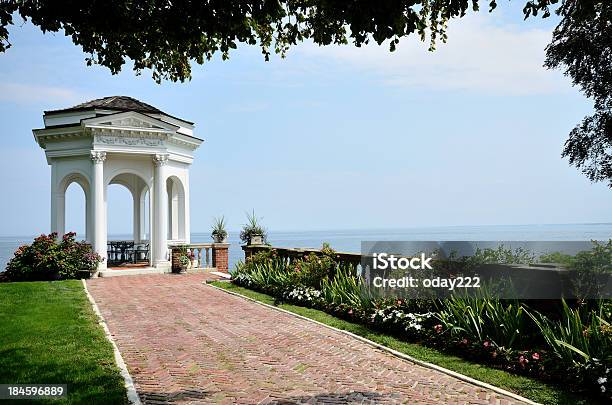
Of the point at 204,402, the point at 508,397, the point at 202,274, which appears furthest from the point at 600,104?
the point at 204,402

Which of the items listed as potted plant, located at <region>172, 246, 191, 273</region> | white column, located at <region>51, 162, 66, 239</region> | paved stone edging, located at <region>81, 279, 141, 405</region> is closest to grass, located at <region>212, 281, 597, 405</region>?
paved stone edging, located at <region>81, 279, 141, 405</region>

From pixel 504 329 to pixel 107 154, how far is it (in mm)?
17642

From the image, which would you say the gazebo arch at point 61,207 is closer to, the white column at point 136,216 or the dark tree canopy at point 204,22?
the white column at point 136,216

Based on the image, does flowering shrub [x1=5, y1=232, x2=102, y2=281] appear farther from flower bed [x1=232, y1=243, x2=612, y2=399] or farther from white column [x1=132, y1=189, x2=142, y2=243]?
flower bed [x1=232, y1=243, x2=612, y2=399]

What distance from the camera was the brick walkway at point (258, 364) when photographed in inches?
239

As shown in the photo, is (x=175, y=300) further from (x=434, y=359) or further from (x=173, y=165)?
(x=173, y=165)

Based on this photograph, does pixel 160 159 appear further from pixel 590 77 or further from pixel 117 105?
pixel 590 77

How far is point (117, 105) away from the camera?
22.4 metres

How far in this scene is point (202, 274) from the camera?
69.1 feet

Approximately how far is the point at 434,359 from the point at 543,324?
5.27 ft

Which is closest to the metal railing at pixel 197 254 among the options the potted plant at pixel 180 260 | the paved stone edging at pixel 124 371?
the potted plant at pixel 180 260

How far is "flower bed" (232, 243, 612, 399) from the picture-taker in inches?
247

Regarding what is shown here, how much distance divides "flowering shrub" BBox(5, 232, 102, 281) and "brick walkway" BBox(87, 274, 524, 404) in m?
7.76

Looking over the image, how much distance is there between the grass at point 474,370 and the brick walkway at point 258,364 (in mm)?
322
